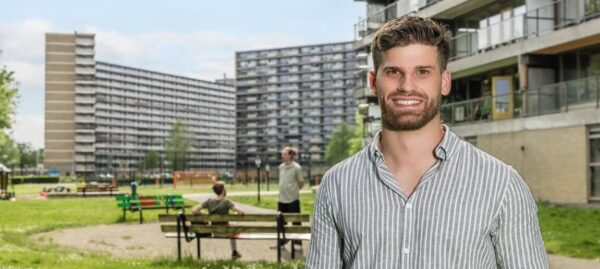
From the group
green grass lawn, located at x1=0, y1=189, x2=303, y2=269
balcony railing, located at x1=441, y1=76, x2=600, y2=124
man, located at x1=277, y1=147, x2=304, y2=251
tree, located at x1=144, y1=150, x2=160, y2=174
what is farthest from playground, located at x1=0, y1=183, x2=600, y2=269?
tree, located at x1=144, y1=150, x2=160, y2=174

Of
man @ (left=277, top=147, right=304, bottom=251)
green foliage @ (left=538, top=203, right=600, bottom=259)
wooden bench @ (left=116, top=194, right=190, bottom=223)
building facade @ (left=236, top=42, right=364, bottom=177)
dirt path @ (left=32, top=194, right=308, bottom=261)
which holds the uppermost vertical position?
building facade @ (left=236, top=42, right=364, bottom=177)

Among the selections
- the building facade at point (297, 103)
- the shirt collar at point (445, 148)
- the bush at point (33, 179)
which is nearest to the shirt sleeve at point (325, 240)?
the shirt collar at point (445, 148)

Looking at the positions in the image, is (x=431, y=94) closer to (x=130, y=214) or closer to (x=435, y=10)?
(x=130, y=214)

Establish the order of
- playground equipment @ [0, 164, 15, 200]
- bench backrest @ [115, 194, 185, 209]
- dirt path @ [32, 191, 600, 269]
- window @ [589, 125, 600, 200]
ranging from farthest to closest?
playground equipment @ [0, 164, 15, 200]
bench backrest @ [115, 194, 185, 209]
window @ [589, 125, 600, 200]
dirt path @ [32, 191, 600, 269]

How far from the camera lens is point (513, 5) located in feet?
102

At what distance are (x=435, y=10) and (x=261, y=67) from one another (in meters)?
165

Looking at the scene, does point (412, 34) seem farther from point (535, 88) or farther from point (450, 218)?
point (535, 88)

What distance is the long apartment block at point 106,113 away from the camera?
525 feet

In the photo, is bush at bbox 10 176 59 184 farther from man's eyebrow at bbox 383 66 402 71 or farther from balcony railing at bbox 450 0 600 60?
man's eyebrow at bbox 383 66 402 71

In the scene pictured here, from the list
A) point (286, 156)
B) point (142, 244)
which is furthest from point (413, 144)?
point (142, 244)

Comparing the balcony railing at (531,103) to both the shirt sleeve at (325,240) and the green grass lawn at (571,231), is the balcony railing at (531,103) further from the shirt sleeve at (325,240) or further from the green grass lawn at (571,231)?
Result: the shirt sleeve at (325,240)

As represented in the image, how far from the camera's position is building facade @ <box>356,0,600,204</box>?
25.1 m

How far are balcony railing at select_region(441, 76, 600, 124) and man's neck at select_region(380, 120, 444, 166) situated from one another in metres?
23.6

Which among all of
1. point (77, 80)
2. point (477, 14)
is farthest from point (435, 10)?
point (77, 80)
